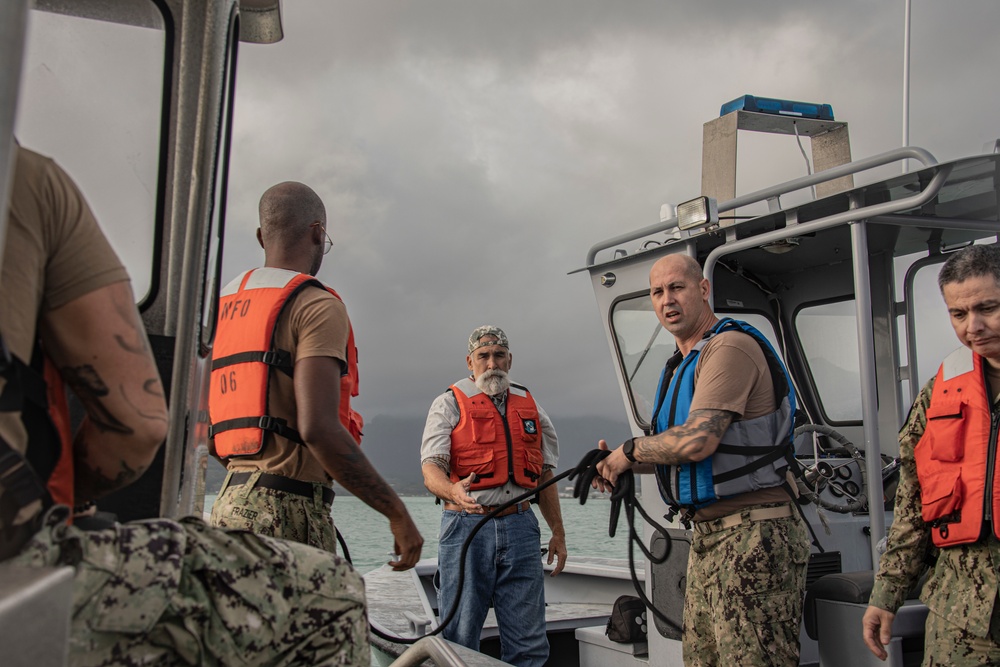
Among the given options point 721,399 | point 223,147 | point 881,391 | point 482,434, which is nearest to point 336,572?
point 223,147

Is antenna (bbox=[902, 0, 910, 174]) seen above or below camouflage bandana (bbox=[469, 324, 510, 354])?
above

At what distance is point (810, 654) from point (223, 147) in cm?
385

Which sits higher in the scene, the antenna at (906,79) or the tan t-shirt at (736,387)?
the antenna at (906,79)

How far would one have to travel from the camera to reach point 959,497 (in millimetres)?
2580

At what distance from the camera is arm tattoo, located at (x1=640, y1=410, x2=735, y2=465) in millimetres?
3143

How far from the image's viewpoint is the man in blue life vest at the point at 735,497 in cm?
309

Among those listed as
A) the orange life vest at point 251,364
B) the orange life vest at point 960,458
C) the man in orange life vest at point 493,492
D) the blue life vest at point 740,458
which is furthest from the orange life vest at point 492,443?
the orange life vest at point 960,458

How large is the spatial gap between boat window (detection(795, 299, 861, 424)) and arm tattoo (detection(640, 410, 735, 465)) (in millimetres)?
3045

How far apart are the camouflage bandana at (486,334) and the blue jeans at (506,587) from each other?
1.08 m

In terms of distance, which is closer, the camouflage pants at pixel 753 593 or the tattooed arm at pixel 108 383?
the tattooed arm at pixel 108 383

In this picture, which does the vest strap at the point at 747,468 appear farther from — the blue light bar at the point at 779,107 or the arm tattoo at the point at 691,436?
the blue light bar at the point at 779,107

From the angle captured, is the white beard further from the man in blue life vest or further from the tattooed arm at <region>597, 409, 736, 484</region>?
the tattooed arm at <region>597, 409, 736, 484</region>

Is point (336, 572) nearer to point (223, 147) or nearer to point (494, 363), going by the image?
point (223, 147)

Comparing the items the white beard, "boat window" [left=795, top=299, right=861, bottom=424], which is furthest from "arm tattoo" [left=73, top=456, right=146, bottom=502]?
"boat window" [left=795, top=299, right=861, bottom=424]
